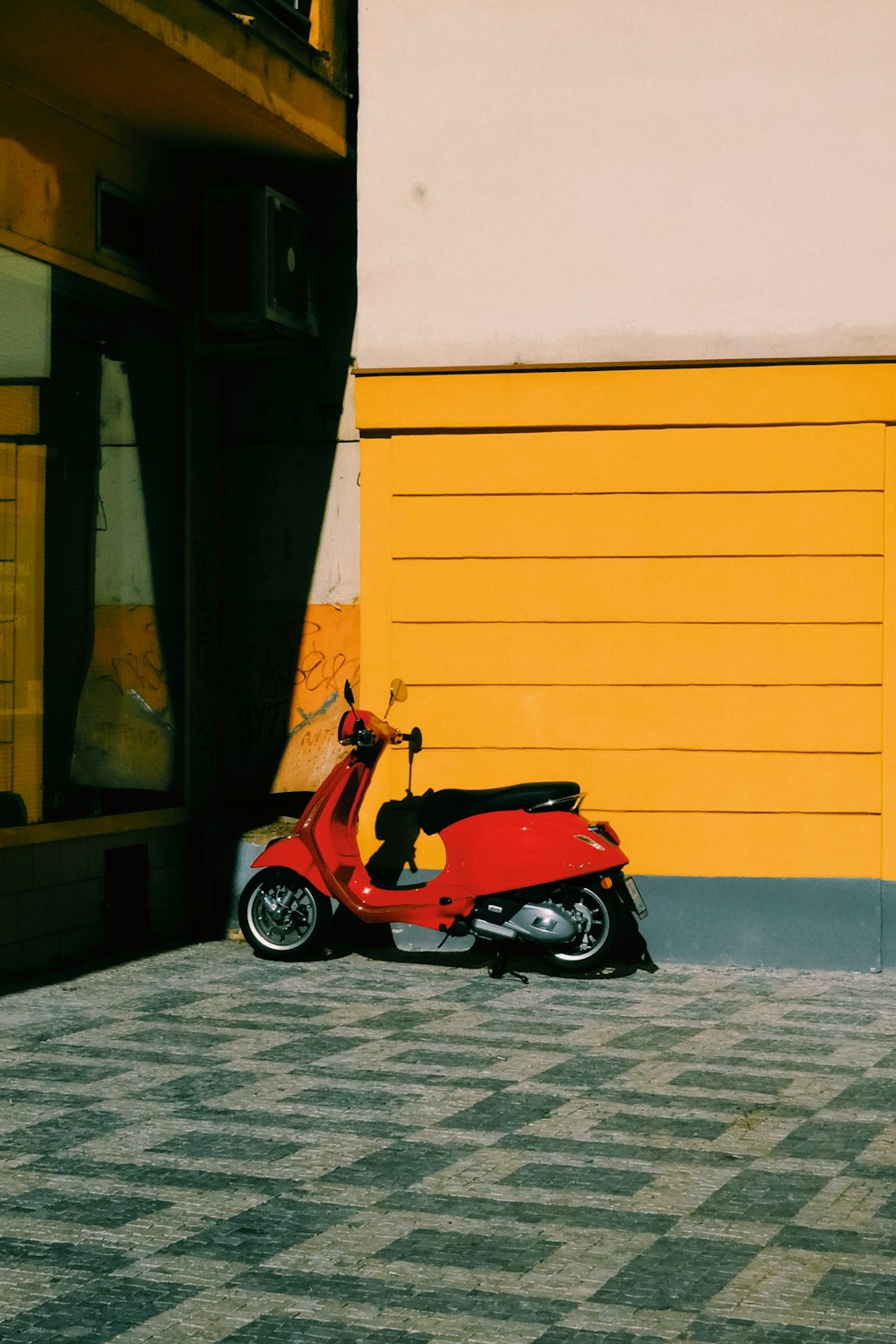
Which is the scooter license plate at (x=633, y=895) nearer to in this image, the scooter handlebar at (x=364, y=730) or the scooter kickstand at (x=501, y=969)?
the scooter kickstand at (x=501, y=969)

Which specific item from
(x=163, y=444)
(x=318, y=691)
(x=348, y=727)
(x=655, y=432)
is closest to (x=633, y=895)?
(x=348, y=727)

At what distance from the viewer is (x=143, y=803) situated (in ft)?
30.5

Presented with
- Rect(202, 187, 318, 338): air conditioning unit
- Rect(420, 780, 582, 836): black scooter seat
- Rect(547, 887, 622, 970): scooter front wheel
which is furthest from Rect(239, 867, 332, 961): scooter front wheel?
Rect(202, 187, 318, 338): air conditioning unit

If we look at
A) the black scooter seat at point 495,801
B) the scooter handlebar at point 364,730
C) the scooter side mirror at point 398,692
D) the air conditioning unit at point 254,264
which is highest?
the air conditioning unit at point 254,264

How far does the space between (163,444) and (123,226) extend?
1248 mm

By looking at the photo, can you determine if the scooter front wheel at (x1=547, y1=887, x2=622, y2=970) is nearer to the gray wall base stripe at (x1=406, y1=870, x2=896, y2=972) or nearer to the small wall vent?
the gray wall base stripe at (x1=406, y1=870, x2=896, y2=972)

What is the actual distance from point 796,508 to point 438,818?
2.46 metres

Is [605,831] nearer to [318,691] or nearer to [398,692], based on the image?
[398,692]

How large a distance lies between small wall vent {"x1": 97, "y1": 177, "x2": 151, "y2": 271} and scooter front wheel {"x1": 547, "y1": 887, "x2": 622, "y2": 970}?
4199mm

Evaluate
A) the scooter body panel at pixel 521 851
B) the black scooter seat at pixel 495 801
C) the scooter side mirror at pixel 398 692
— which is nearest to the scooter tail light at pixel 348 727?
the scooter side mirror at pixel 398 692

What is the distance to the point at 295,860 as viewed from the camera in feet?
28.4

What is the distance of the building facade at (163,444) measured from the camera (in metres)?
8.18

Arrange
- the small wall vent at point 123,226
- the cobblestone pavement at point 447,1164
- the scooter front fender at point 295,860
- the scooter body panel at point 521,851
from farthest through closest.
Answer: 1. the small wall vent at point 123,226
2. the scooter front fender at point 295,860
3. the scooter body panel at point 521,851
4. the cobblestone pavement at point 447,1164

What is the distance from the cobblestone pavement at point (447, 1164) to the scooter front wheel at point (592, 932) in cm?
26
